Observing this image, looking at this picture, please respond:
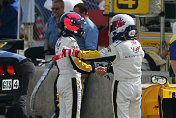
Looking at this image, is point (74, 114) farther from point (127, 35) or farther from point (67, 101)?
point (127, 35)

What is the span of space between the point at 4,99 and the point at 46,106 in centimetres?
197

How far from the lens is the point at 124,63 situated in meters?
5.32

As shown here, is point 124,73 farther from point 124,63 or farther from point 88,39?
point 88,39

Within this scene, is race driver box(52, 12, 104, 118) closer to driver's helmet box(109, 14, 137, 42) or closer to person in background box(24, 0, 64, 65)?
driver's helmet box(109, 14, 137, 42)

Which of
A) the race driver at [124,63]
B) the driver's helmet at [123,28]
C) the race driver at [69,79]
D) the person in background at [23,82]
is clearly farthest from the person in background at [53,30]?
the driver's helmet at [123,28]

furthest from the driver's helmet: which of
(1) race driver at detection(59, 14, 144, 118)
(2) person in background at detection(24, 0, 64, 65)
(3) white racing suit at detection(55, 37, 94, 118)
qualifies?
(2) person in background at detection(24, 0, 64, 65)

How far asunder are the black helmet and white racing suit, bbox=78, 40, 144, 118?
68 cm

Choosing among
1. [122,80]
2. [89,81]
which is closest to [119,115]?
[122,80]

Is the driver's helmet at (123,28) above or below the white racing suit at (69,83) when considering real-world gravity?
above

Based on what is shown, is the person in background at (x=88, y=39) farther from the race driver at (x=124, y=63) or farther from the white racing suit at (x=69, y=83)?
the race driver at (x=124, y=63)

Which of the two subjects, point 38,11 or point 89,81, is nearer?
point 89,81

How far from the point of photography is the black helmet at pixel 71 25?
599 centimetres

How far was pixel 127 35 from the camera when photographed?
5.40 metres

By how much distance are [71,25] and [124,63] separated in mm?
1091
